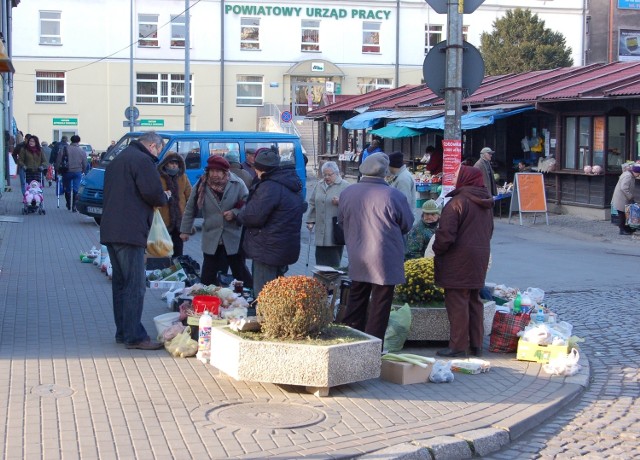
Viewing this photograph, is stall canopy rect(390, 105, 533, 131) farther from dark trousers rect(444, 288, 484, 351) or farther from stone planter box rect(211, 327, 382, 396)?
stone planter box rect(211, 327, 382, 396)

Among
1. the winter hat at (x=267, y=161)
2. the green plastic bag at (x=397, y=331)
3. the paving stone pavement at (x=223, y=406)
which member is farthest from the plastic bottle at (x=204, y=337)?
the winter hat at (x=267, y=161)

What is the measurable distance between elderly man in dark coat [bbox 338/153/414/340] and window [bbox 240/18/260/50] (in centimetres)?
4859

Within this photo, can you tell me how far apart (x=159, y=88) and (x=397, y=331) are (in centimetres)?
4881

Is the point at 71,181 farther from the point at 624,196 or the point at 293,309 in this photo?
the point at 293,309

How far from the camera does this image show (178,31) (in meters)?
55.1

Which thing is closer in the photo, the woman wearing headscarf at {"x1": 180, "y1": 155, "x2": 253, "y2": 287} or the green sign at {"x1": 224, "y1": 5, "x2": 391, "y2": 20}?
the woman wearing headscarf at {"x1": 180, "y1": 155, "x2": 253, "y2": 287}

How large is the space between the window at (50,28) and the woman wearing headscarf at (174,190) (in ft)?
145

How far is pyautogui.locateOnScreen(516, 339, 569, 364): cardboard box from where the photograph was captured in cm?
812

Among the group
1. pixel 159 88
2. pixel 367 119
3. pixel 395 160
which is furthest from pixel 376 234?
pixel 159 88

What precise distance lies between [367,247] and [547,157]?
17075 mm

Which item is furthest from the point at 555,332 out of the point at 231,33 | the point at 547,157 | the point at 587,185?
the point at 231,33

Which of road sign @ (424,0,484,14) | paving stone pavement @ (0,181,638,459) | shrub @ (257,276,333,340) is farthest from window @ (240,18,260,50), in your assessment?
shrub @ (257,276,333,340)

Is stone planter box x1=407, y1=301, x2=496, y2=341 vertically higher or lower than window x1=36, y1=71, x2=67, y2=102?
lower

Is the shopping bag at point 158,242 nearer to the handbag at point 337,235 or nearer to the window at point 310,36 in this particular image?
the handbag at point 337,235
